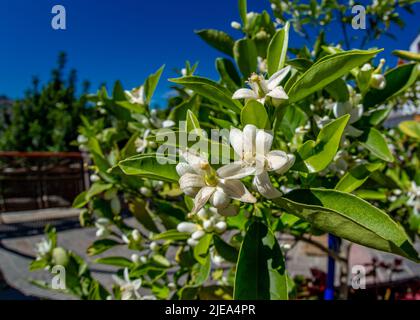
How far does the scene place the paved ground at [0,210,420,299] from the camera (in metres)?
2.72

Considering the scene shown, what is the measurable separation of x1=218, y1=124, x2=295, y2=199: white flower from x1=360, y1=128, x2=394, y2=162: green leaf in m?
0.27

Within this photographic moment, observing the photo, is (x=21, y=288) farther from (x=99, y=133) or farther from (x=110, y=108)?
(x=110, y=108)

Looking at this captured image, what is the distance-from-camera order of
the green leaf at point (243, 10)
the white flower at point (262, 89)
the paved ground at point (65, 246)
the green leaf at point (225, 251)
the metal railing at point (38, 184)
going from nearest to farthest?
the white flower at point (262, 89) < the green leaf at point (225, 251) < the green leaf at point (243, 10) < the paved ground at point (65, 246) < the metal railing at point (38, 184)

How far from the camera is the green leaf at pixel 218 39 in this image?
820 mm

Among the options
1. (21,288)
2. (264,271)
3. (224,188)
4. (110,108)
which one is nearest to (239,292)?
(264,271)

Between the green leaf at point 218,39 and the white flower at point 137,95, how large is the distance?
0.65ft

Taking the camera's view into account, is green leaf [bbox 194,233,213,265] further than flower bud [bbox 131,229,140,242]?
No

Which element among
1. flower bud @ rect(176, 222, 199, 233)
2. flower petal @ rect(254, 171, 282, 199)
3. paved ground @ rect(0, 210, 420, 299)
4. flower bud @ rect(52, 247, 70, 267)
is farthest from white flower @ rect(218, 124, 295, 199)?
paved ground @ rect(0, 210, 420, 299)

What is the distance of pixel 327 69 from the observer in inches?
19.1

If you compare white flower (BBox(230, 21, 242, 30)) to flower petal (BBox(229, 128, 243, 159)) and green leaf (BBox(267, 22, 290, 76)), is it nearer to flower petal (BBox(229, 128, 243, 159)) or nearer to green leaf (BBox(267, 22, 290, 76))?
green leaf (BBox(267, 22, 290, 76))

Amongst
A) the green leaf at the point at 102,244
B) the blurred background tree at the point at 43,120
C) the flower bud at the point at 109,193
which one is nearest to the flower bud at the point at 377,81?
the flower bud at the point at 109,193

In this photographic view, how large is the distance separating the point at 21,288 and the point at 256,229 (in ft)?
9.02

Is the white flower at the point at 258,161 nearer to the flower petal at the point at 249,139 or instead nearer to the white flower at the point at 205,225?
the flower petal at the point at 249,139

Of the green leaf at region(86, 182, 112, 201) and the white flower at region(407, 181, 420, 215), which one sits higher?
the green leaf at region(86, 182, 112, 201)
